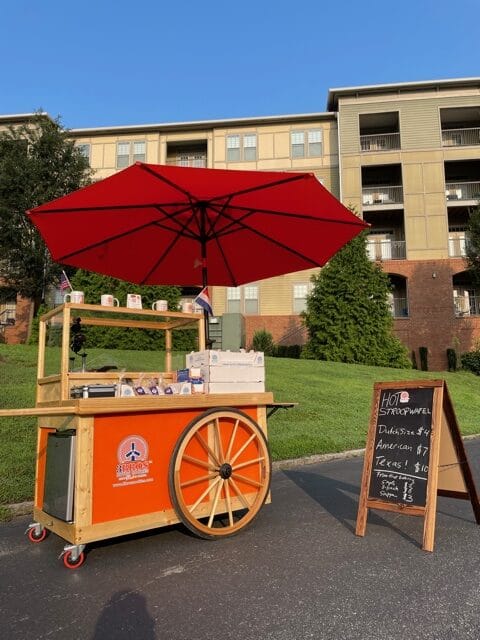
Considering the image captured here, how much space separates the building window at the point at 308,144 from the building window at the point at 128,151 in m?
8.90

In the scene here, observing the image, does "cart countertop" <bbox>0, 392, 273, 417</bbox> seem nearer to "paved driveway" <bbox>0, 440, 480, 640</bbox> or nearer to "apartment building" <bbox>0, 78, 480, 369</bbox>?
"paved driveway" <bbox>0, 440, 480, 640</bbox>

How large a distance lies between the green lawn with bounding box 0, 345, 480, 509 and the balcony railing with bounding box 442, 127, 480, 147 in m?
16.0

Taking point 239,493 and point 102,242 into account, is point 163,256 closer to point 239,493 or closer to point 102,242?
point 102,242

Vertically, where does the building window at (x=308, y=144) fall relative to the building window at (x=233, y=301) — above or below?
above

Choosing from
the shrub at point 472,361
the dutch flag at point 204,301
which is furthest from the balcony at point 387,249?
the dutch flag at point 204,301

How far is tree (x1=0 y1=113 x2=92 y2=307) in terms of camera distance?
21.0 m

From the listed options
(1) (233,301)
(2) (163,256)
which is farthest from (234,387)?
(1) (233,301)

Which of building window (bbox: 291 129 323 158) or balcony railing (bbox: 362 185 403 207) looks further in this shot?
building window (bbox: 291 129 323 158)

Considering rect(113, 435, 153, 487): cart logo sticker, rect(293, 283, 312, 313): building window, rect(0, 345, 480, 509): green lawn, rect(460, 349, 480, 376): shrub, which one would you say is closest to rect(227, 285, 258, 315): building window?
rect(293, 283, 312, 313): building window

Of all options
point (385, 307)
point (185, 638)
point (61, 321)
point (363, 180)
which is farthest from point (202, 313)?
point (363, 180)

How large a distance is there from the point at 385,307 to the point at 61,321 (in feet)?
59.9

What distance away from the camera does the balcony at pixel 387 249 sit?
2734 centimetres

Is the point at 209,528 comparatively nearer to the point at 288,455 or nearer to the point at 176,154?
the point at 288,455

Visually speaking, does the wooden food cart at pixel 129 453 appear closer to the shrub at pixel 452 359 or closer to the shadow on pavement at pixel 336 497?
the shadow on pavement at pixel 336 497
